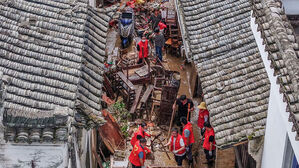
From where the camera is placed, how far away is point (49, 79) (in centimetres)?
1219

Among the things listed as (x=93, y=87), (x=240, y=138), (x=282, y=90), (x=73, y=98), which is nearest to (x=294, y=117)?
(x=282, y=90)

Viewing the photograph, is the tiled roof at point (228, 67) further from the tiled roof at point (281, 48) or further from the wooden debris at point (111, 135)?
the wooden debris at point (111, 135)

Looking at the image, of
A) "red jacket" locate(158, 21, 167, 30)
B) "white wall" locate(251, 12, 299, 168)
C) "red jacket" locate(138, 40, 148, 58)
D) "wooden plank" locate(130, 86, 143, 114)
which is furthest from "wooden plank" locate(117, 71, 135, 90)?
"white wall" locate(251, 12, 299, 168)

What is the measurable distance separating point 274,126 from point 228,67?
12.6 feet

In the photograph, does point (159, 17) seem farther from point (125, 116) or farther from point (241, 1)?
point (241, 1)

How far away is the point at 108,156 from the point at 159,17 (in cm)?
1012

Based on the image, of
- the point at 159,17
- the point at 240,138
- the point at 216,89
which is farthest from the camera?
the point at 159,17

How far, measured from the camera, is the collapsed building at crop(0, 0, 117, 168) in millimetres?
10570

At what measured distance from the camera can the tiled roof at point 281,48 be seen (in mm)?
10047

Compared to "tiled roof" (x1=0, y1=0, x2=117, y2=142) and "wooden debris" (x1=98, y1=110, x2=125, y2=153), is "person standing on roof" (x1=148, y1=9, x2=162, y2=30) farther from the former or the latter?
"tiled roof" (x1=0, y1=0, x2=117, y2=142)

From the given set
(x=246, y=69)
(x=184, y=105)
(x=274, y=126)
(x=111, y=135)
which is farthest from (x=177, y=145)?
(x=274, y=126)

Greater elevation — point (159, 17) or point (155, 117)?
point (159, 17)

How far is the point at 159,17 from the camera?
88.0 ft

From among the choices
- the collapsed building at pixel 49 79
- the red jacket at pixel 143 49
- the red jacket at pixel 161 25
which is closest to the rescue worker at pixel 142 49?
the red jacket at pixel 143 49
